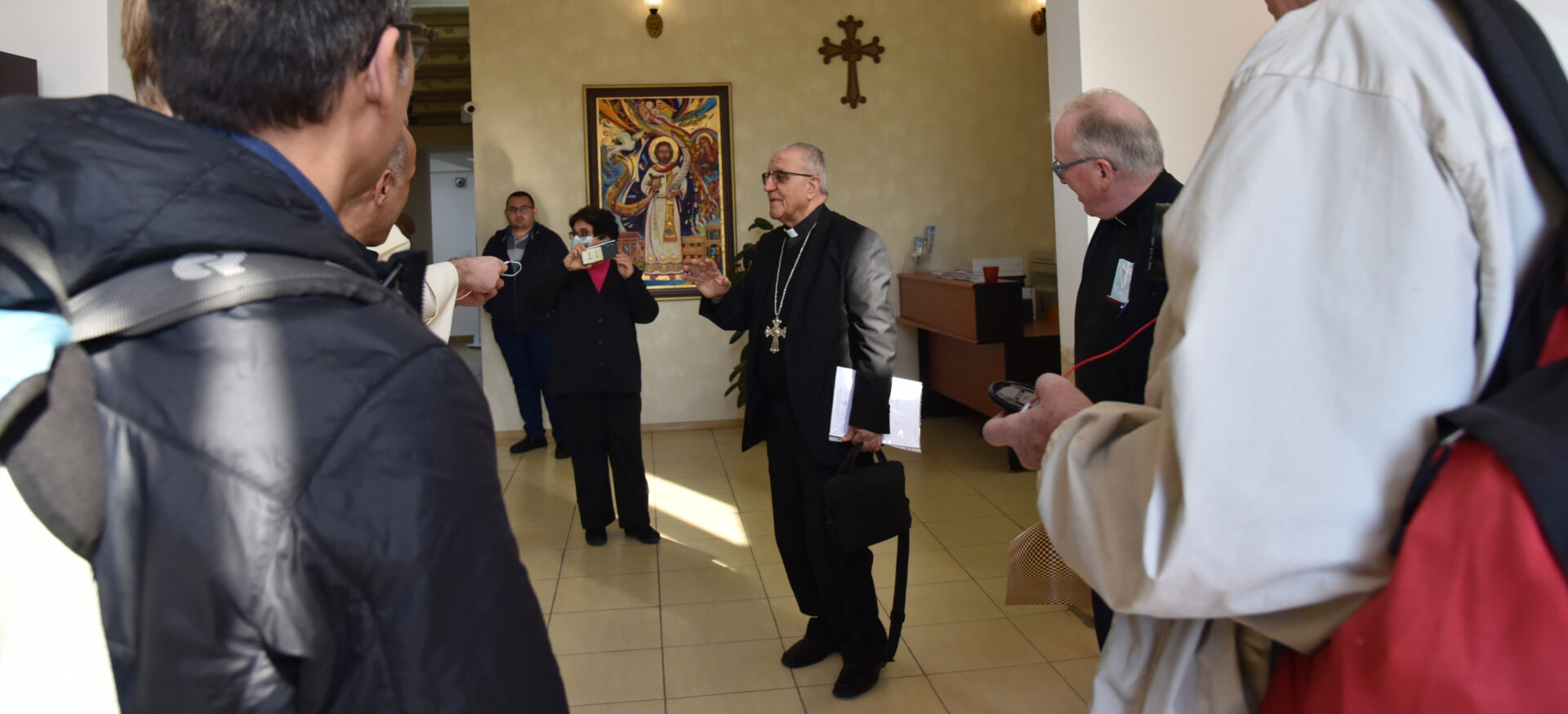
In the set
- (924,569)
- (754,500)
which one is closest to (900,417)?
(924,569)

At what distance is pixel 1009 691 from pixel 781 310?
1369 millimetres

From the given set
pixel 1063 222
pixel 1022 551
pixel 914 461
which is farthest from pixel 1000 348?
pixel 1022 551

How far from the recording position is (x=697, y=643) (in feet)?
11.3

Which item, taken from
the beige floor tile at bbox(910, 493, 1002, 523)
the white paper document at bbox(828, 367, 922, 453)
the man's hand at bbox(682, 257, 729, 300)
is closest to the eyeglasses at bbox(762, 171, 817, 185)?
the man's hand at bbox(682, 257, 729, 300)

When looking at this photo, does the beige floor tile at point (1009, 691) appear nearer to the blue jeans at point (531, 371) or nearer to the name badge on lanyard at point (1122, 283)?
the name badge on lanyard at point (1122, 283)

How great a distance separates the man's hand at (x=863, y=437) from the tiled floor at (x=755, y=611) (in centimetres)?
78

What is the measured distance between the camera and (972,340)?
6.02 meters

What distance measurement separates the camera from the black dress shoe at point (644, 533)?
4.68 meters

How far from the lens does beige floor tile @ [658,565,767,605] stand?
3918 mm

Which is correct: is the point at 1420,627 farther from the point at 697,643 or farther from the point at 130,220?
the point at 697,643

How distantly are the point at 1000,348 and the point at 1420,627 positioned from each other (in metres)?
5.47

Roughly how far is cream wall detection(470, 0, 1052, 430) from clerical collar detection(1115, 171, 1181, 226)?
517cm

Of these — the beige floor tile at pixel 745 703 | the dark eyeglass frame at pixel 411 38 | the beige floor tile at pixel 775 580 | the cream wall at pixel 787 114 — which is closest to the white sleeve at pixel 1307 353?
the dark eyeglass frame at pixel 411 38

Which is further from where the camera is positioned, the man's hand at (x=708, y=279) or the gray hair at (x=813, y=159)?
the man's hand at (x=708, y=279)
